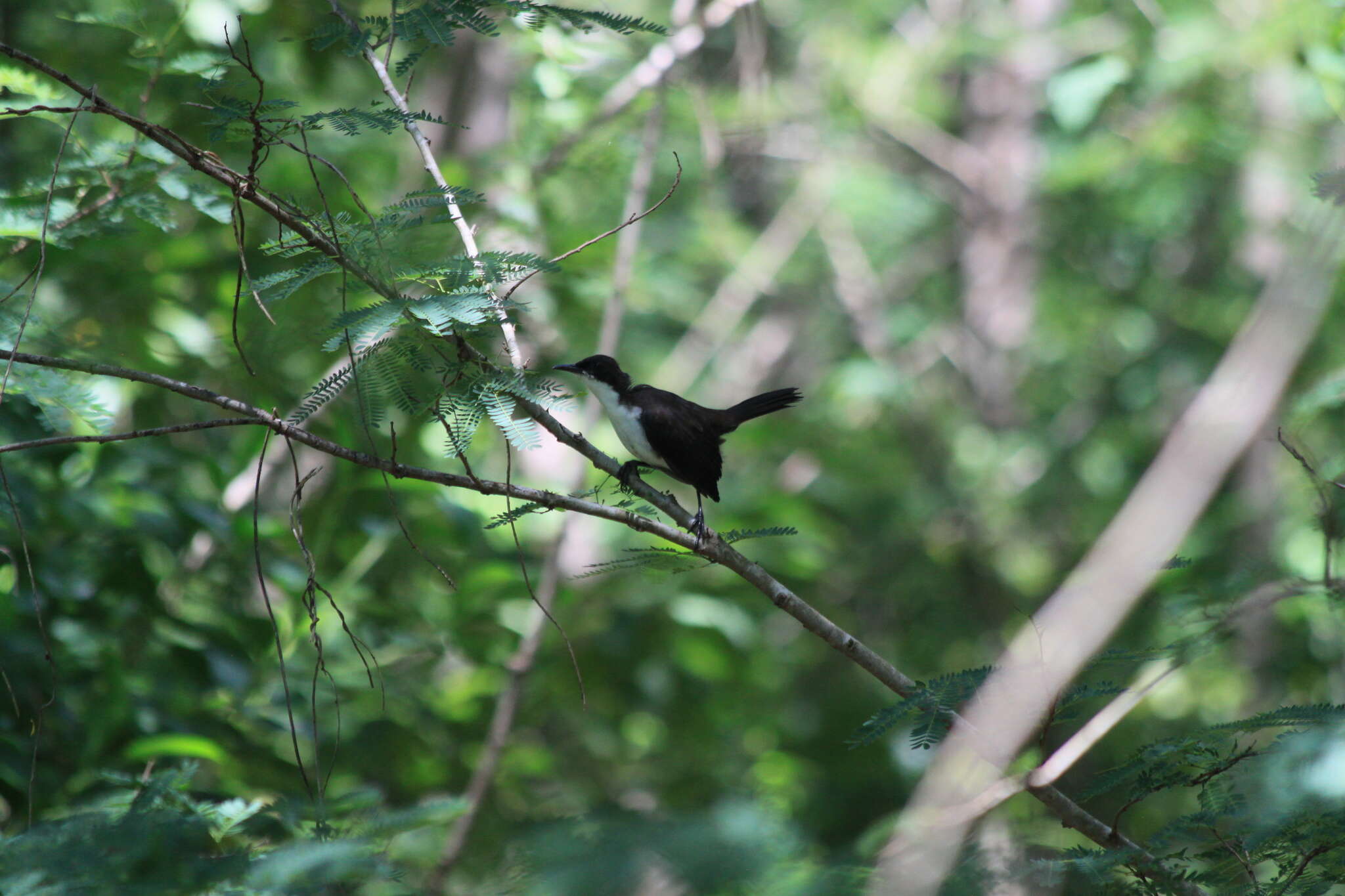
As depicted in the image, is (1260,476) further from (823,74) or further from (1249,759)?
(1249,759)

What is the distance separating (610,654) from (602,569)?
3.18 m

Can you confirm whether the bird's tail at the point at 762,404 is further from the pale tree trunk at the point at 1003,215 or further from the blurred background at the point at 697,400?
the pale tree trunk at the point at 1003,215

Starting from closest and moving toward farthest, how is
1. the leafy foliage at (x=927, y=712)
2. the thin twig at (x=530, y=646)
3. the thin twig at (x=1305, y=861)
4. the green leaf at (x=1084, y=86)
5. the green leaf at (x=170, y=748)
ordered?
the thin twig at (x=1305, y=861) < the leafy foliage at (x=927, y=712) < the green leaf at (x=170, y=748) < the thin twig at (x=530, y=646) < the green leaf at (x=1084, y=86)

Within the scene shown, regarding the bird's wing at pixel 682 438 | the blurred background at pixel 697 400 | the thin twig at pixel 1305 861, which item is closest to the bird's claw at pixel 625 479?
the blurred background at pixel 697 400

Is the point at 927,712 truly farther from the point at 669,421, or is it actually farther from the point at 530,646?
the point at 530,646

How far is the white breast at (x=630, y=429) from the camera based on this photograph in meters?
4.39

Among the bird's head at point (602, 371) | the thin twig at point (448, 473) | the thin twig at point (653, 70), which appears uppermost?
the thin twig at point (653, 70)

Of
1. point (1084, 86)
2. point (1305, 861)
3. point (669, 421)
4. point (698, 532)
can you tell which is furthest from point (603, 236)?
point (1084, 86)

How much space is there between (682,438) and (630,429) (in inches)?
9.6

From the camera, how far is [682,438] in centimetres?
439

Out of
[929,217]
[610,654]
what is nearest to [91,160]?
[610,654]

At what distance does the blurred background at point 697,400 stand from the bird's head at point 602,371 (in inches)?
21.2

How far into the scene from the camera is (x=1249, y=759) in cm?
236

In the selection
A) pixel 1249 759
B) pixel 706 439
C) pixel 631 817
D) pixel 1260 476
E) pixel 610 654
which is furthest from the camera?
pixel 1260 476
